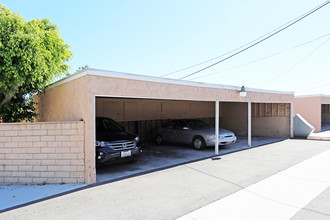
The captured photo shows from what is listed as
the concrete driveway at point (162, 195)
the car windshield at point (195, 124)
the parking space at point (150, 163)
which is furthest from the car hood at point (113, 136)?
the car windshield at point (195, 124)

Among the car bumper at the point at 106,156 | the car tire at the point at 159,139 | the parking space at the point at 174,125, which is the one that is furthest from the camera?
the car tire at the point at 159,139

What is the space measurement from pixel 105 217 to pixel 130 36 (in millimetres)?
14030

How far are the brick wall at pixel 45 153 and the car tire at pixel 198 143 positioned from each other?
17.9 ft

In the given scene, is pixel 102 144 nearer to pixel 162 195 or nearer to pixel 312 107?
pixel 162 195

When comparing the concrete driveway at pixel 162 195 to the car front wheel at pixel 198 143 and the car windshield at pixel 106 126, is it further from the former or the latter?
the car windshield at pixel 106 126

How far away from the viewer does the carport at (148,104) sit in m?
4.91

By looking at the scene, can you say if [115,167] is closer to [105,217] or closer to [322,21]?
[105,217]

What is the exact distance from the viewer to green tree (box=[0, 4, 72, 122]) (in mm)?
5402

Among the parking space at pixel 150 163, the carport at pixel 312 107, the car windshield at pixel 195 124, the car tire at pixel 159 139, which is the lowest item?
the parking space at pixel 150 163

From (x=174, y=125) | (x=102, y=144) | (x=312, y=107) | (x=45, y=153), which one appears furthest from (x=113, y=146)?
(x=312, y=107)

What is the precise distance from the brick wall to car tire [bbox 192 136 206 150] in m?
5.45

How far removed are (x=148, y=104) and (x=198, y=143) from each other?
394cm

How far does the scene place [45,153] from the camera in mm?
4961

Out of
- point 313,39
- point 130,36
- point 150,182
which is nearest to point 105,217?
point 150,182
